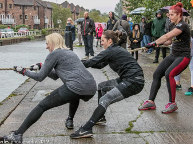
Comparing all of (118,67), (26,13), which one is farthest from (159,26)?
(26,13)

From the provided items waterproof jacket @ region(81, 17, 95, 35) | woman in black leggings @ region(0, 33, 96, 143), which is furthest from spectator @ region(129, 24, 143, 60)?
woman in black leggings @ region(0, 33, 96, 143)

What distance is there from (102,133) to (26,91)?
3.87m

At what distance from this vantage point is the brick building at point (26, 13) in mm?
86312

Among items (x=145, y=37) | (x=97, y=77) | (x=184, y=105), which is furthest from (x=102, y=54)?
(x=145, y=37)

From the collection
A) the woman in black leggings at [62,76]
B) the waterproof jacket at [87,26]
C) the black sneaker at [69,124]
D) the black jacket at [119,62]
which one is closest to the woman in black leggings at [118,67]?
the black jacket at [119,62]

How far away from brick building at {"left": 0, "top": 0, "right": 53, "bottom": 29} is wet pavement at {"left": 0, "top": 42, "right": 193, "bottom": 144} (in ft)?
258

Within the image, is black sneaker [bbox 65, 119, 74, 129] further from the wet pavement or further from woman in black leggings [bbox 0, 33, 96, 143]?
woman in black leggings [bbox 0, 33, 96, 143]

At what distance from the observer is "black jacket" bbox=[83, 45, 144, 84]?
15.8ft

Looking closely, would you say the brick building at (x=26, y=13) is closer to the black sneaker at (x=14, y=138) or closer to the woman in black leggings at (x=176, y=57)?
the woman in black leggings at (x=176, y=57)

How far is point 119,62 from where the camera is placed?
486 centimetres

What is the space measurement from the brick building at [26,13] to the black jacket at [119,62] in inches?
3176

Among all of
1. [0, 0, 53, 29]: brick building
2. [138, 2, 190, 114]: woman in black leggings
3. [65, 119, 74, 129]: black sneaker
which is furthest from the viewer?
[0, 0, 53, 29]: brick building

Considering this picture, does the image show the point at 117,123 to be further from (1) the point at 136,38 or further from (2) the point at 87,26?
(2) the point at 87,26

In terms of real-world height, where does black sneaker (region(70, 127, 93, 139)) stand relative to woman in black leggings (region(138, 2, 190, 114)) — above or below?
below
